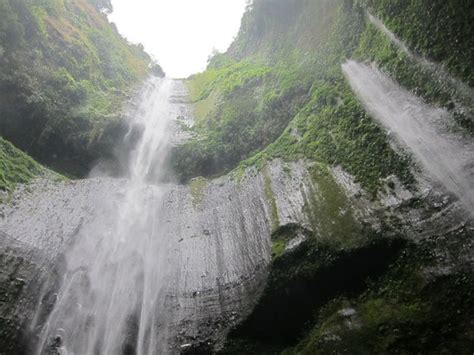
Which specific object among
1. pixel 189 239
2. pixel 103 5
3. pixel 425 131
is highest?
pixel 103 5

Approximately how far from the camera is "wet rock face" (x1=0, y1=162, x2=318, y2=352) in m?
10.7

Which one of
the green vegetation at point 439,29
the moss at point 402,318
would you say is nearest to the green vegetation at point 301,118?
the green vegetation at point 439,29

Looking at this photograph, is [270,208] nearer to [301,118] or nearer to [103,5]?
[301,118]

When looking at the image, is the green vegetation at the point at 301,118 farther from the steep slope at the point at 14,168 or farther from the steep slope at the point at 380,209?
the steep slope at the point at 14,168

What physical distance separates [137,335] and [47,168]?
798 centimetres

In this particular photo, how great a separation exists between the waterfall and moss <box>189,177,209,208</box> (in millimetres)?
6614

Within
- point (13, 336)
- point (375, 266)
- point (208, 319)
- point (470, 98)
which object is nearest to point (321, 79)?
point (470, 98)

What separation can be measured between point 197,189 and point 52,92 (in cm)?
812

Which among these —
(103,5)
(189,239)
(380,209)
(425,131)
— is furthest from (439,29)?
(103,5)

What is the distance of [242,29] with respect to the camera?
32781mm

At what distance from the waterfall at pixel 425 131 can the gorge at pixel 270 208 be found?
46mm

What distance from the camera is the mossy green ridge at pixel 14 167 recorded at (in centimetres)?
1307

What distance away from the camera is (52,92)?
17516mm

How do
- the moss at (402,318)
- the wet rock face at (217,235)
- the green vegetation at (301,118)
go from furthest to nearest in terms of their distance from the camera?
1. the green vegetation at (301,118)
2. the wet rock face at (217,235)
3. the moss at (402,318)
